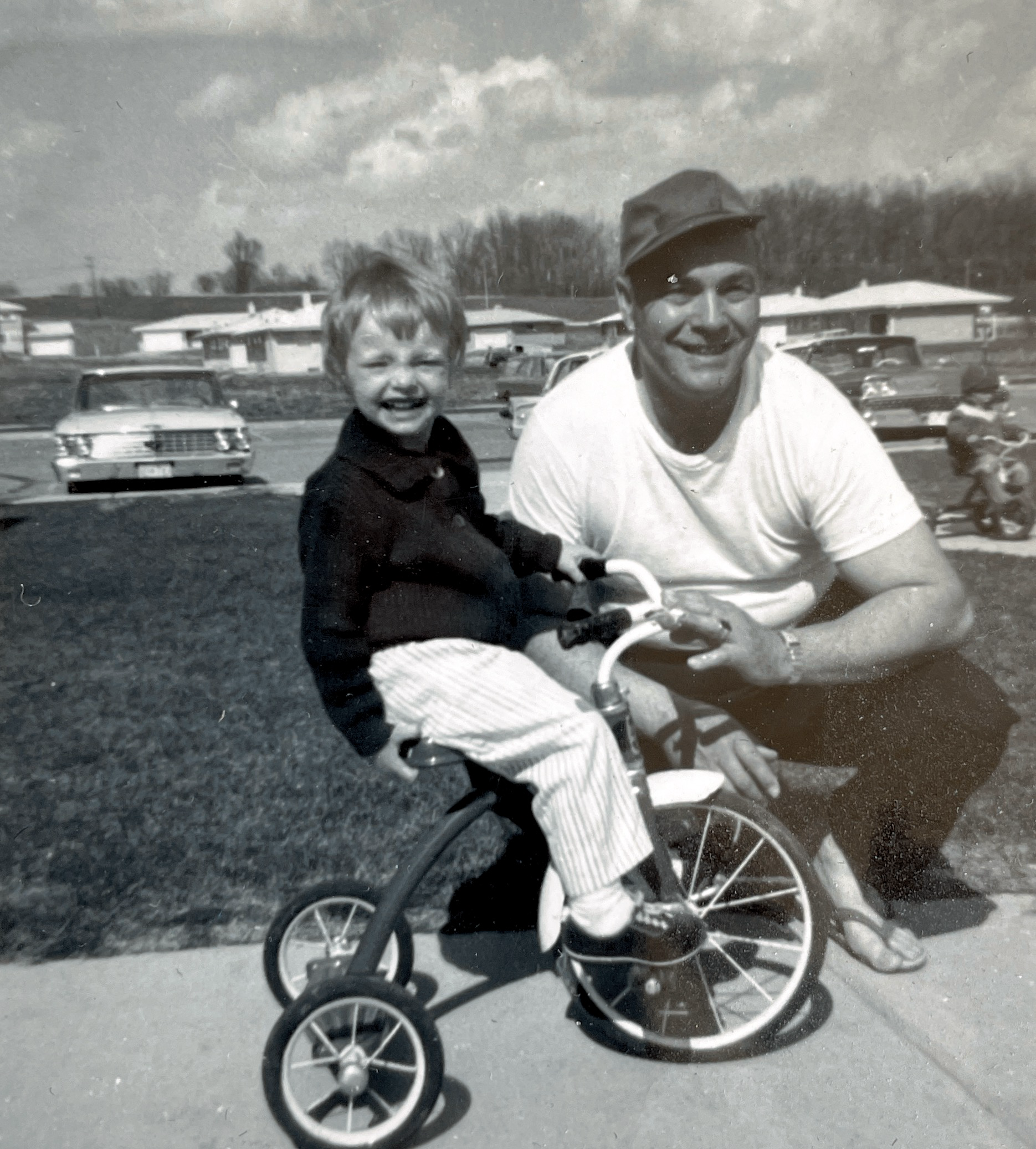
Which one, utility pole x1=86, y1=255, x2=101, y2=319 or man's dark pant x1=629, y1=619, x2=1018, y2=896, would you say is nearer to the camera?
utility pole x1=86, y1=255, x2=101, y2=319

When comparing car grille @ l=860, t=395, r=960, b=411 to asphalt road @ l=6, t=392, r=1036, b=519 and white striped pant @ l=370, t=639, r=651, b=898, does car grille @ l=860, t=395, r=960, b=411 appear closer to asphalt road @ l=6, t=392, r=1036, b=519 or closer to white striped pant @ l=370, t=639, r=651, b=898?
asphalt road @ l=6, t=392, r=1036, b=519

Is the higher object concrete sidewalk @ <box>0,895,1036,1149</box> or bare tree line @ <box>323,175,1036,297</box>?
bare tree line @ <box>323,175,1036,297</box>

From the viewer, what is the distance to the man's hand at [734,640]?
196 cm

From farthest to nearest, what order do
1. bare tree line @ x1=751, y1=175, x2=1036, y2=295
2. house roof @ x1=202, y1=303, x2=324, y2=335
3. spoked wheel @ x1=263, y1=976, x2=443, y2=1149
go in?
bare tree line @ x1=751, y1=175, x2=1036, y2=295, house roof @ x1=202, y1=303, x2=324, y2=335, spoked wheel @ x1=263, y1=976, x2=443, y2=1149

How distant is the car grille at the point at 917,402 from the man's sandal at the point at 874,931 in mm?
3945

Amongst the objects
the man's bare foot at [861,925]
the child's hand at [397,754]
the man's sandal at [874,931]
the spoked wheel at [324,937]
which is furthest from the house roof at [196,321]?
the man's sandal at [874,931]

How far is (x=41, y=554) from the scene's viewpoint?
571cm

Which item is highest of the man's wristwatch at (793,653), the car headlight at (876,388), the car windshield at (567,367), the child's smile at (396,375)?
the child's smile at (396,375)

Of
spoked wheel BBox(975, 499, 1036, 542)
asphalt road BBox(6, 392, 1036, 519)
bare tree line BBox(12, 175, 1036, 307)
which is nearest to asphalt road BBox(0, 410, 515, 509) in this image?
asphalt road BBox(6, 392, 1036, 519)

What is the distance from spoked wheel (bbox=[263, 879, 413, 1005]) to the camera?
2.16m

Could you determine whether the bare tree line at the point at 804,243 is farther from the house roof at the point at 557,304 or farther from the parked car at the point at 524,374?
the parked car at the point at 524,374

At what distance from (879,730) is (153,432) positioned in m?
2.24

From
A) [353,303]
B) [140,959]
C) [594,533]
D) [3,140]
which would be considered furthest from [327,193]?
[140,959]

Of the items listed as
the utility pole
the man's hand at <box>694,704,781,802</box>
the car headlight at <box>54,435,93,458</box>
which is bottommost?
the man's hand at <box>694,704,781,802</box>
